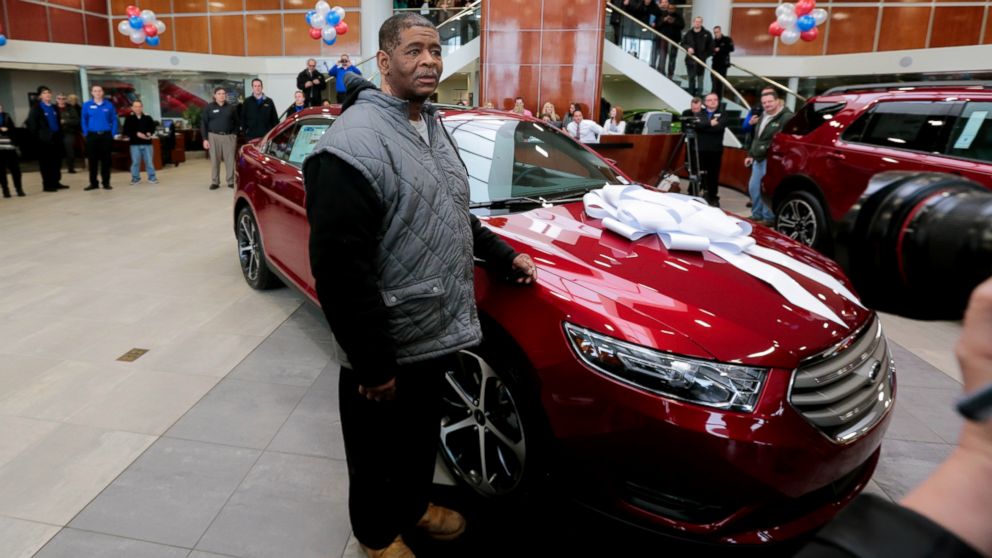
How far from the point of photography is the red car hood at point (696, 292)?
1.98 m

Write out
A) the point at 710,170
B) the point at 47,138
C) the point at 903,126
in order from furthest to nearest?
the point at 47,138
the point at 710,170
the point at 903,126

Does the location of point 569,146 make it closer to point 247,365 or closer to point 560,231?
point 560,231

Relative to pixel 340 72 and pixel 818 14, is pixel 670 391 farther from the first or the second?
pixel 818 14

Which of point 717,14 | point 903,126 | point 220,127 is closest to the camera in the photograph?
point 903,126

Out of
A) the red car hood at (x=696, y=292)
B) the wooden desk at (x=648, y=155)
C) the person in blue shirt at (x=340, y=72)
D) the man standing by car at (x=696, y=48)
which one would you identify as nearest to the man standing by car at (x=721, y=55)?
the man standing by car at (x=696, y=48)

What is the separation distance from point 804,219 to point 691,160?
Answer: 12.0ft

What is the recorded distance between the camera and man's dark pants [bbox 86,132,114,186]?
11.1m

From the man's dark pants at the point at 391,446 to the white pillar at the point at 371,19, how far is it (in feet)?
63.4

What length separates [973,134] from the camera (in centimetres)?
499

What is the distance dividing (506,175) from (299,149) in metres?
1.74

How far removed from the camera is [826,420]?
77.5 inches

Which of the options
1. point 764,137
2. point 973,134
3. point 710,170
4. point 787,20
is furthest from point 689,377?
point 787,20

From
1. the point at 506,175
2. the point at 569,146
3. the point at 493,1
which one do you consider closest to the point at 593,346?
the point at 506,175

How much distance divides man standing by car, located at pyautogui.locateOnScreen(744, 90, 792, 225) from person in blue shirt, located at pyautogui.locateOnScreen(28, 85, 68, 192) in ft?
35.9
